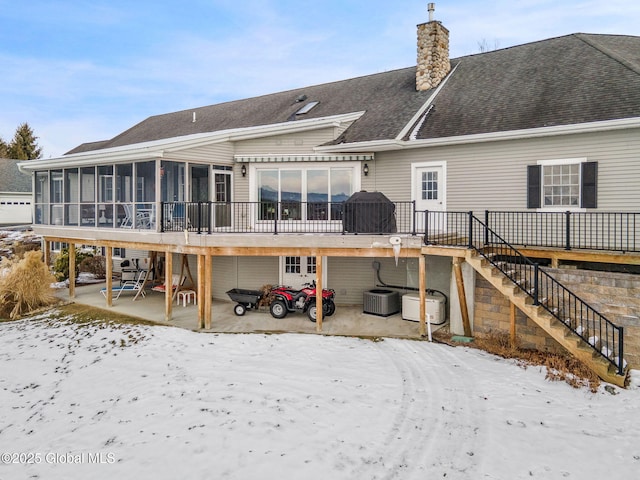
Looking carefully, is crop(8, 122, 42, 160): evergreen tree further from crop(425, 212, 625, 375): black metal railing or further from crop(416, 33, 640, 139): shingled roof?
crop(425, 212, 625, 375): black metal railing

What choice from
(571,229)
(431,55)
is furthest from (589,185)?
(431,55)

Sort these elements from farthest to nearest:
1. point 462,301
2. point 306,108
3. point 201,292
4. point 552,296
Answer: point 306,108, point 201,292, point 462,301, point 552,296

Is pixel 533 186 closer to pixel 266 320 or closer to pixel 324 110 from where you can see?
pixel 266 320

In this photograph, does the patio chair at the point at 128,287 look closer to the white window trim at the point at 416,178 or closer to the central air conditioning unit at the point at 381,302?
the central air conditioning unit at the point at 381,302

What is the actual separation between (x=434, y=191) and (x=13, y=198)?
117 feet

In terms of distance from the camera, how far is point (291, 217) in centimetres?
1380

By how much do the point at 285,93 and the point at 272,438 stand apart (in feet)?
58.3

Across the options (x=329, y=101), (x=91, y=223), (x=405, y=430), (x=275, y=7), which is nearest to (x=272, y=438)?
(x=405, y=430)

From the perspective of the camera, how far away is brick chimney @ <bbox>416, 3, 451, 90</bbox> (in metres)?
14.5

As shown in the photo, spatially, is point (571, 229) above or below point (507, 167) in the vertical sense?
below

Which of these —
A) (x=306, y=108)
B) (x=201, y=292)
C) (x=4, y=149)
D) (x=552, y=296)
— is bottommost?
(x=201, y=292)

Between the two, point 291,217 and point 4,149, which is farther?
point 4,149

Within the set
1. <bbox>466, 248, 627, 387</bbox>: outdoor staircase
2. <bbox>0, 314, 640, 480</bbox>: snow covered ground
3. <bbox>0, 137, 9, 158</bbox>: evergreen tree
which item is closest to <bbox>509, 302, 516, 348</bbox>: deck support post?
<bbox>466, 248, 627, 387</bbox>: outdoor staircase

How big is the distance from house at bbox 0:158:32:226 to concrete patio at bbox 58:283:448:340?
83.9 ft
